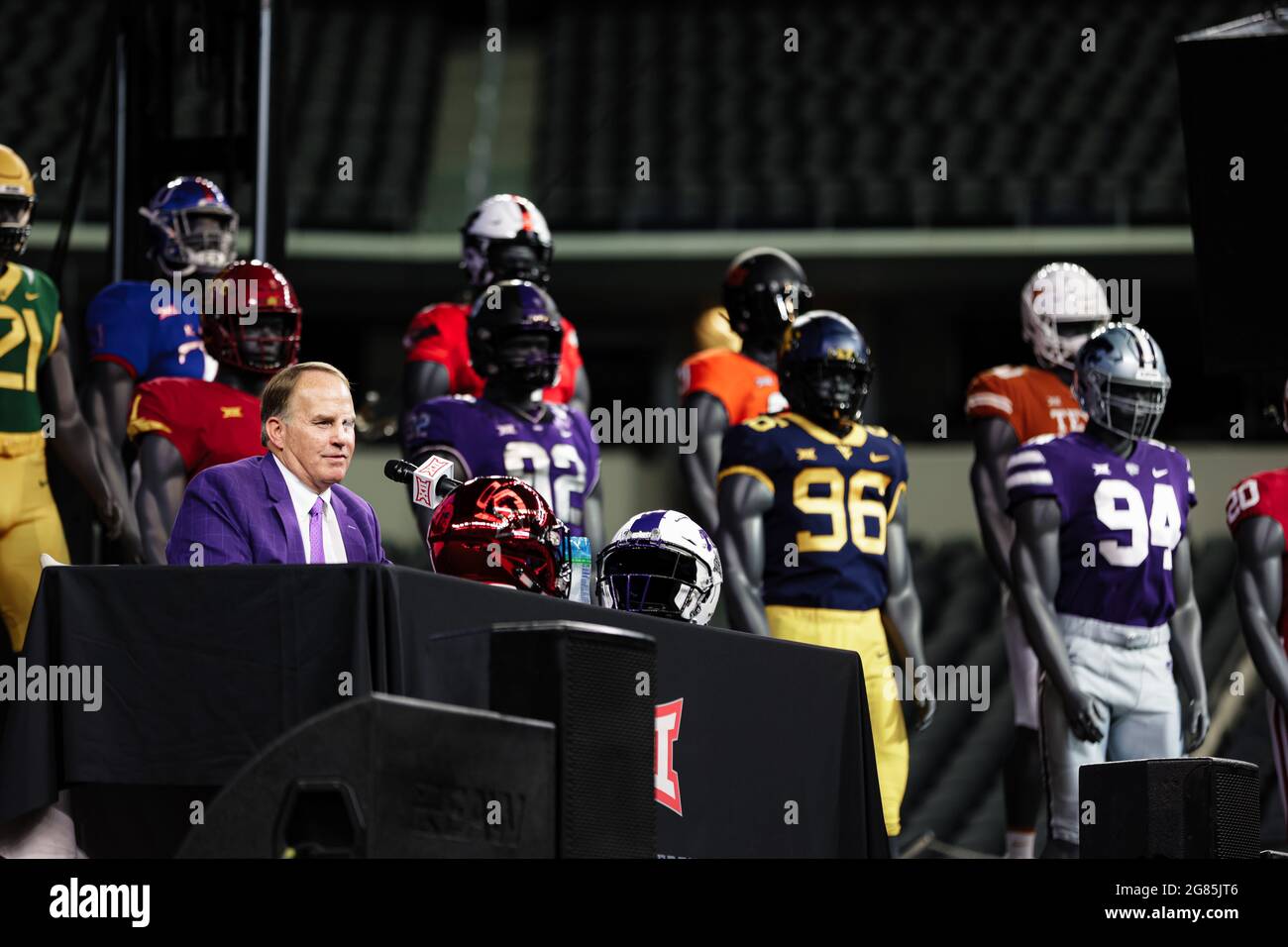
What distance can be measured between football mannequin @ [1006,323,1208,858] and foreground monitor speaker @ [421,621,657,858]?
2866 millimetres

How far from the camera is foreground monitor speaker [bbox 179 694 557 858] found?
2637 millimetres

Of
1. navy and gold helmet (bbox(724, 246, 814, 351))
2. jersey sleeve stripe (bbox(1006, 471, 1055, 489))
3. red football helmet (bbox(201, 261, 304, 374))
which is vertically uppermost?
navy and gold helmet (bbox(724, 246, 814, 351))

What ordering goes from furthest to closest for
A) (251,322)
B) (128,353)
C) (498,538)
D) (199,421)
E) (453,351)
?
(453,351), (128,353), (251,322), (199,421), (498,538)

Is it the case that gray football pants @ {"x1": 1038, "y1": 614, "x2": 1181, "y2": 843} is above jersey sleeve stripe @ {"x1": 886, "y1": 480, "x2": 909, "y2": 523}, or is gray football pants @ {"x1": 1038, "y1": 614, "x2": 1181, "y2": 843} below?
below

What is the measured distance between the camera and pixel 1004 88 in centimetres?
1656

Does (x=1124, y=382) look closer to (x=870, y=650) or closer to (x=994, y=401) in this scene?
(x=994, y=401)

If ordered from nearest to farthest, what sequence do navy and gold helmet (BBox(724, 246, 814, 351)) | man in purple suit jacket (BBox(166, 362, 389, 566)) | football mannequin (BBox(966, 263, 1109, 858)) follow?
man in purple suit jacket (BBox(166, 362, 389, 566)) < football mannequin (BBox(966, 263, 1109, 858)) < navy and gold helmet (BBox(724, 246, 814, 351))

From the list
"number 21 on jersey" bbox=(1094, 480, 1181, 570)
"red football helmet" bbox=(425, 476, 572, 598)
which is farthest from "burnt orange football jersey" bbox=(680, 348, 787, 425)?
"red football helmet" bbox=(425, 476, 572, 598)

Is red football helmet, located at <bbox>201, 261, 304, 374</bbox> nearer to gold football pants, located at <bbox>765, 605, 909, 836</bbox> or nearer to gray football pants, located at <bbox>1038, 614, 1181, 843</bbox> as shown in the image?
gold football pants, located at <bbox>765, 605, 909, 836</bbox>

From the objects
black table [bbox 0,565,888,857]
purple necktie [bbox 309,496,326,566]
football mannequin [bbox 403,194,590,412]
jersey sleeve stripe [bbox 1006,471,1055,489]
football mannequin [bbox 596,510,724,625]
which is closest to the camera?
black table [bbox 0,565,888,857]

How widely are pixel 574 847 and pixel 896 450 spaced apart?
10.5ft

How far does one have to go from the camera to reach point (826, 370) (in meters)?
5.86

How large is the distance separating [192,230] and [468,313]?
85cm

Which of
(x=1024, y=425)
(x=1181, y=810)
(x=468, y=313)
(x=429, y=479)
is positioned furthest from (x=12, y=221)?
(x=1181, y=810)
